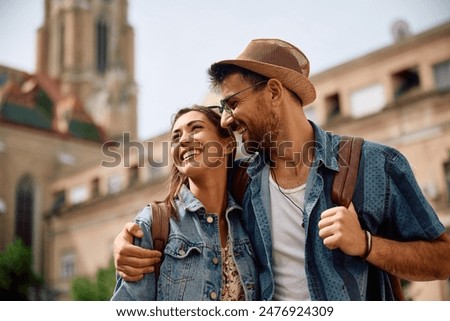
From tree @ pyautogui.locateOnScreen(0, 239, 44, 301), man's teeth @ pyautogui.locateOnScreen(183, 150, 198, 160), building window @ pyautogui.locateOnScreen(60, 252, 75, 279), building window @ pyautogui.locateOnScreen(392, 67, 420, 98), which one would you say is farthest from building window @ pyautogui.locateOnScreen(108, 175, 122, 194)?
man's teeth @ pyautogui.locateOnScreen(183, 150, 198, 160)

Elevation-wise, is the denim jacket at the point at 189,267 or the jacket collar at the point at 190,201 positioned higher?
the jacket collar at the point at 190,201

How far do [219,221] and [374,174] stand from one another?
0.44 meters

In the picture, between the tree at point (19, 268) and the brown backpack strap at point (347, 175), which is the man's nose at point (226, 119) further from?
the tree at point (19, 268)

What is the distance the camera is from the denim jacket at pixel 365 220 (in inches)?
63.6

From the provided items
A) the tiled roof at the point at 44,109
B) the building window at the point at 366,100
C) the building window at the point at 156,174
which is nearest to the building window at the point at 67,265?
the building window at the point at 156,174

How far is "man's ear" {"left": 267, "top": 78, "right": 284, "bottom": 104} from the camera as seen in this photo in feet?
5.72

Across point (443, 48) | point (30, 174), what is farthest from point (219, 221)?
point (30, 174)

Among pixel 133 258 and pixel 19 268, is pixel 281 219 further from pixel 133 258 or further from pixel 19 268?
pixel 19 268

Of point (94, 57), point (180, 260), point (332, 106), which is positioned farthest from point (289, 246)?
point (94, 57)

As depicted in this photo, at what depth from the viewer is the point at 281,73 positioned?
1728 millimetres

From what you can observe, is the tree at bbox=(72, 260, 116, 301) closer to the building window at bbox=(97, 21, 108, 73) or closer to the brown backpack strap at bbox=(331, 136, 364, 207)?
the brown backpack strap at bbox=(331, 136, 364, 207)

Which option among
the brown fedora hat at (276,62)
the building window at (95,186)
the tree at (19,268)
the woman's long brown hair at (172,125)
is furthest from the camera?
the building window at (95,186)

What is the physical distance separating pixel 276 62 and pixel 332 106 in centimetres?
998
